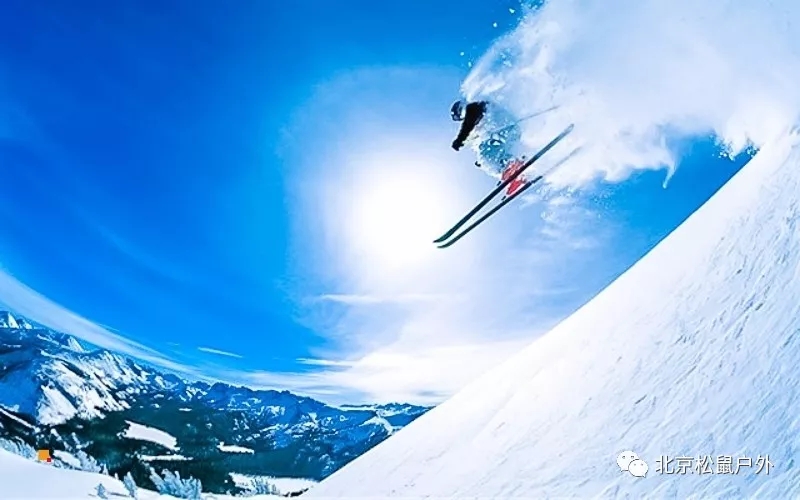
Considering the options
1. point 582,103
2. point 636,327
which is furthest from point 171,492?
point 582,103

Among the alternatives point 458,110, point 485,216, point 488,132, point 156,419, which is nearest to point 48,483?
Result: point 156,419

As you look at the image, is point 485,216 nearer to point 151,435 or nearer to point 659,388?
point 659,388

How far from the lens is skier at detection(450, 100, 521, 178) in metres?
5.49

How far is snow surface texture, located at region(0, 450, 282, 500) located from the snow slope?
75.4 inches

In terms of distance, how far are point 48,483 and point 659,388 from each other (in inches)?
192

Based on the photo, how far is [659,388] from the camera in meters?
4.60

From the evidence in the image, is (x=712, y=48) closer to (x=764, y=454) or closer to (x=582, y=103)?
(x=582, y=103)

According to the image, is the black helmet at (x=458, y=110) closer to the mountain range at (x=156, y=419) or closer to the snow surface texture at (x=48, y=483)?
the mountain range at (x=156, y=419)

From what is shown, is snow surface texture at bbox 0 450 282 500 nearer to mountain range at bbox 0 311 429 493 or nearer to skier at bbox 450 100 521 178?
mountain range at bbox 0 311 429 493

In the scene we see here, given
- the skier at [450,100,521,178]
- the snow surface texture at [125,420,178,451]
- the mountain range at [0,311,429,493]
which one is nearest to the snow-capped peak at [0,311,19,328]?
the mountain range at [0,311,429,493]

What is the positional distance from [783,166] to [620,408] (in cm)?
346

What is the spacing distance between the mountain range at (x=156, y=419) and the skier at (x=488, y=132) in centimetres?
369

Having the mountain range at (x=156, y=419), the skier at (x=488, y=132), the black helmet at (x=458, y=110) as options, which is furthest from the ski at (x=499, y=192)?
the mountain range at (x=156, y=419)

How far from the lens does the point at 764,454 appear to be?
11.4 feet
